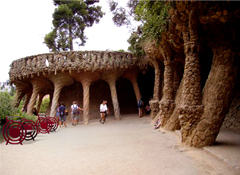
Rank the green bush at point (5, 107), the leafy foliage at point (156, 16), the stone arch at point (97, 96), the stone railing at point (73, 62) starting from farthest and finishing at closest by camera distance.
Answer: the stone arch at point (97, 96) → the stone railing at point (73, 62) → the green bush at point (5, 107) → the leafy foliage at point (156, 16)

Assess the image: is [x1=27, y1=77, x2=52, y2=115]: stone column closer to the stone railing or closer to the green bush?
the stone railing

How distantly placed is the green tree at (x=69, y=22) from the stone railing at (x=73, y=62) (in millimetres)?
6900

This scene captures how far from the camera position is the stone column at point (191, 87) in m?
5.38

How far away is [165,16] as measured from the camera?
265 inches

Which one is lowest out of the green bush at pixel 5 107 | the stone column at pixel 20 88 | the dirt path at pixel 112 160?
the dirt path at pixel 112 160

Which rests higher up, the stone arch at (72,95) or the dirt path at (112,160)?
the stone arch at (72,95)

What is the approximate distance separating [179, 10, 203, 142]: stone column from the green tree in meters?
17.0

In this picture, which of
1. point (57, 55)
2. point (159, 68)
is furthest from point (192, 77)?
point (57, 55)

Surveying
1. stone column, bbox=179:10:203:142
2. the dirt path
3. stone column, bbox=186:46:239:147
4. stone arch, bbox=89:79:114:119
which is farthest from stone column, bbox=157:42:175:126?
stone arch, bbox=89:79:114:119

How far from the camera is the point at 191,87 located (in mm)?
5668

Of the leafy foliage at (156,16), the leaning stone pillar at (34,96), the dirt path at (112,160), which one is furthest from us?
the leaning stone pillar at (34,96)

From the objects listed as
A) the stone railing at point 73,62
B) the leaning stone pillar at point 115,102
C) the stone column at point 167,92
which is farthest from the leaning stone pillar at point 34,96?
→ the stone column at point 167,92

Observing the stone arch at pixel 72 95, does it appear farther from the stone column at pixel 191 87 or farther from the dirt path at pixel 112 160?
the stone column at pixel 191 87

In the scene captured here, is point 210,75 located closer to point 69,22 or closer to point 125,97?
point 125,97
